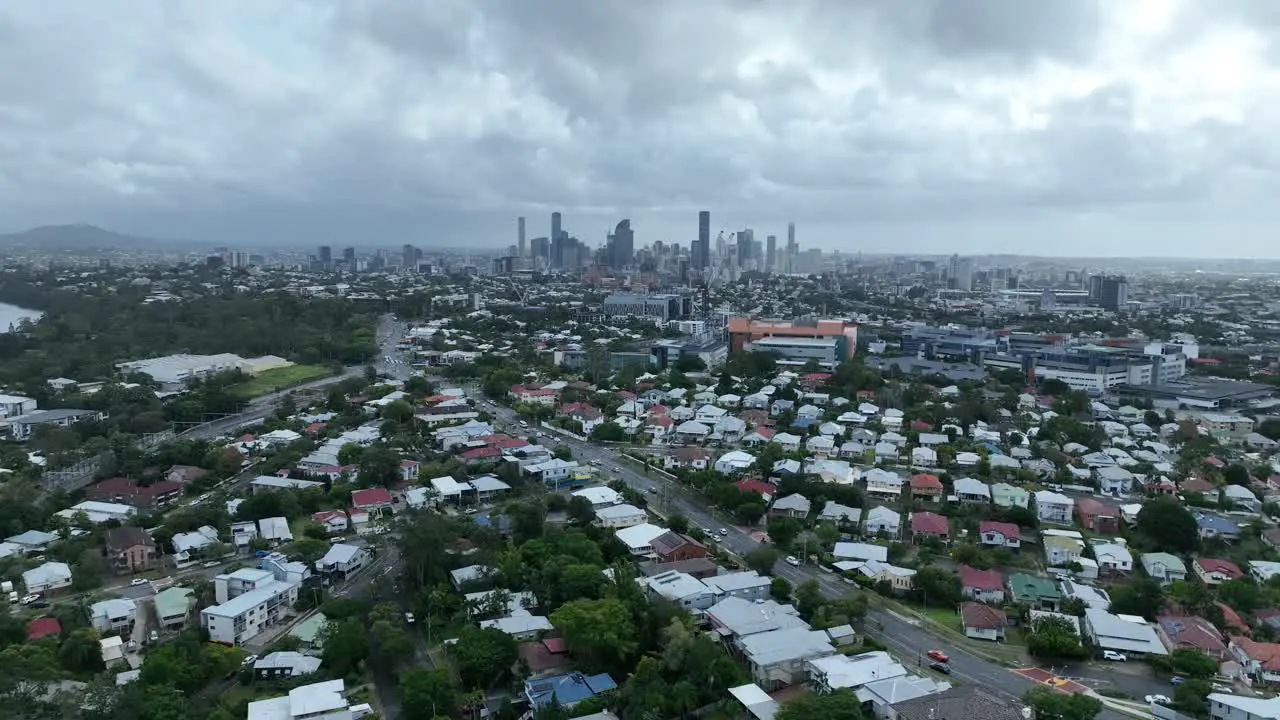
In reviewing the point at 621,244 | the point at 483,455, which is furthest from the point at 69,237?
the point at 483,455

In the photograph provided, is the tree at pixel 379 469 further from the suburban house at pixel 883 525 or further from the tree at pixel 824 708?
the tree at pixel 824 708

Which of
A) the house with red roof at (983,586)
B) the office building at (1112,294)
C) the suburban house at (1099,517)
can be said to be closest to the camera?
the house with red roof at (983,586)

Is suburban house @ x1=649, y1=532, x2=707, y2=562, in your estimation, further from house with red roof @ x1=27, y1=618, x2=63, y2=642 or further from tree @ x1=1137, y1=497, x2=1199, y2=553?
house with red roof @ x1=27, y1=618, x2=63, y2=642

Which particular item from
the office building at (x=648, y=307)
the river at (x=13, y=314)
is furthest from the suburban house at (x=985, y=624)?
the river at (x=13, y=314)

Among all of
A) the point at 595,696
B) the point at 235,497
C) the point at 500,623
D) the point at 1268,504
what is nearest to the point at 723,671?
the point at 595,696

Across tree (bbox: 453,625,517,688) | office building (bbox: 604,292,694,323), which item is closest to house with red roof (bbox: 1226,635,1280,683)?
tree (bbox: 453,625,517,688)

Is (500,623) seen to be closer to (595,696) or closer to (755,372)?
(595,696)
